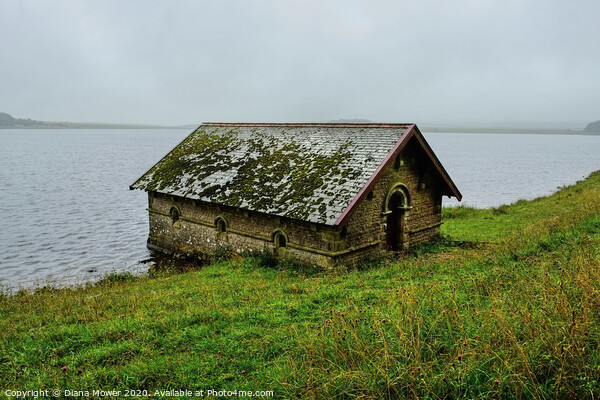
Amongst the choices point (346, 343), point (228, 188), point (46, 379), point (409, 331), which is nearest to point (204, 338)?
point (46, 379)

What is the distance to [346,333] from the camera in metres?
6.30

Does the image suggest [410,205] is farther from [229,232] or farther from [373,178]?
[229,232]

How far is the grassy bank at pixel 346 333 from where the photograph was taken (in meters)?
4.82

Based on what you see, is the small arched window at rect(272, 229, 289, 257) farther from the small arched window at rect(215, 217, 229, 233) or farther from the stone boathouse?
the small arched window at rect(215, 217, 229, 233)

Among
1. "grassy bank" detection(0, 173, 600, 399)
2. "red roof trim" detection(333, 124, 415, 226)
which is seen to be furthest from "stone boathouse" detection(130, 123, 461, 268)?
"grassy bank" detection(0, 173, 600, 399)

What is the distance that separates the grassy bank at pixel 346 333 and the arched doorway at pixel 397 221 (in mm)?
3984

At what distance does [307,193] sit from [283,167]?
2652mm

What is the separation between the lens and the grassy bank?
4820 millimetres

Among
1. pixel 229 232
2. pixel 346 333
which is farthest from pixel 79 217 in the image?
pixel 346 333

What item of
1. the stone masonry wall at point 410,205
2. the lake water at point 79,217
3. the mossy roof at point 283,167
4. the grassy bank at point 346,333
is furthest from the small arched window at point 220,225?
the stone masonry wall at point 410,205

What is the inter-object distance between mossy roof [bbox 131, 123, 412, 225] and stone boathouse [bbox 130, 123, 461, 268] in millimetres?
48

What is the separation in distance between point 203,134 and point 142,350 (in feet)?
59.5

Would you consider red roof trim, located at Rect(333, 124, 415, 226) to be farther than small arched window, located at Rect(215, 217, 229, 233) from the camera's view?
No

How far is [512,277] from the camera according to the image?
8.65 meters
